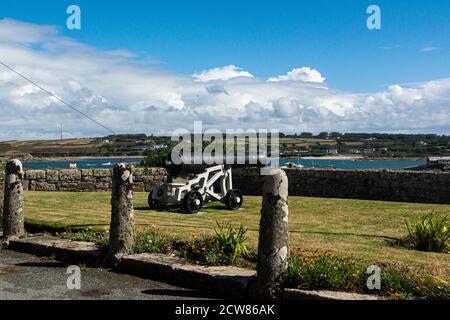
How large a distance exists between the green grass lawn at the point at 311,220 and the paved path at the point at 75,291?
1.96 m

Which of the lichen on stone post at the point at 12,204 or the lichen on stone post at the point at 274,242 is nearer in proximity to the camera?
the lichen on stone post at the point at 274,242

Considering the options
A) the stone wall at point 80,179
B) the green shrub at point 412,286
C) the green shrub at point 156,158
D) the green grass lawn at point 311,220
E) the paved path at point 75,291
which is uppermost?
the green shrub at point 156,158

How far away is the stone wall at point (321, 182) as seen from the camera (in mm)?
17250

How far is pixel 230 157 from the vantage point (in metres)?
14.7

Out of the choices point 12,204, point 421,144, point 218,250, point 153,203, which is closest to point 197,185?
point 153,203

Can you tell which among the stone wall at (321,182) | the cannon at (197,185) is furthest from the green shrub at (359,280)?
the stone wall at (321,182)

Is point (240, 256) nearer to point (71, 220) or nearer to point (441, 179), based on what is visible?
point (71, 220)

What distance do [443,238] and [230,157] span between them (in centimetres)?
635

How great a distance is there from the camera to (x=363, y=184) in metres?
18.6

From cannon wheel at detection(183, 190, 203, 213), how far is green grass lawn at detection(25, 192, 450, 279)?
31 cm

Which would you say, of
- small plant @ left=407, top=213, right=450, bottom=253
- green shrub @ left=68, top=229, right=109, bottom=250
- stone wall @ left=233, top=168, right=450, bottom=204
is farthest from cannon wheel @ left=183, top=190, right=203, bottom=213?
stone wall @ left=233, top=168, right=450, bottom=204

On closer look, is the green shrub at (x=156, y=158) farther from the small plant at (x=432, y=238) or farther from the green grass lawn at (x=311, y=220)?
the small plant at (x=432, y=238)

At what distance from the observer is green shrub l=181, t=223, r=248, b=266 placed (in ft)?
26.5
